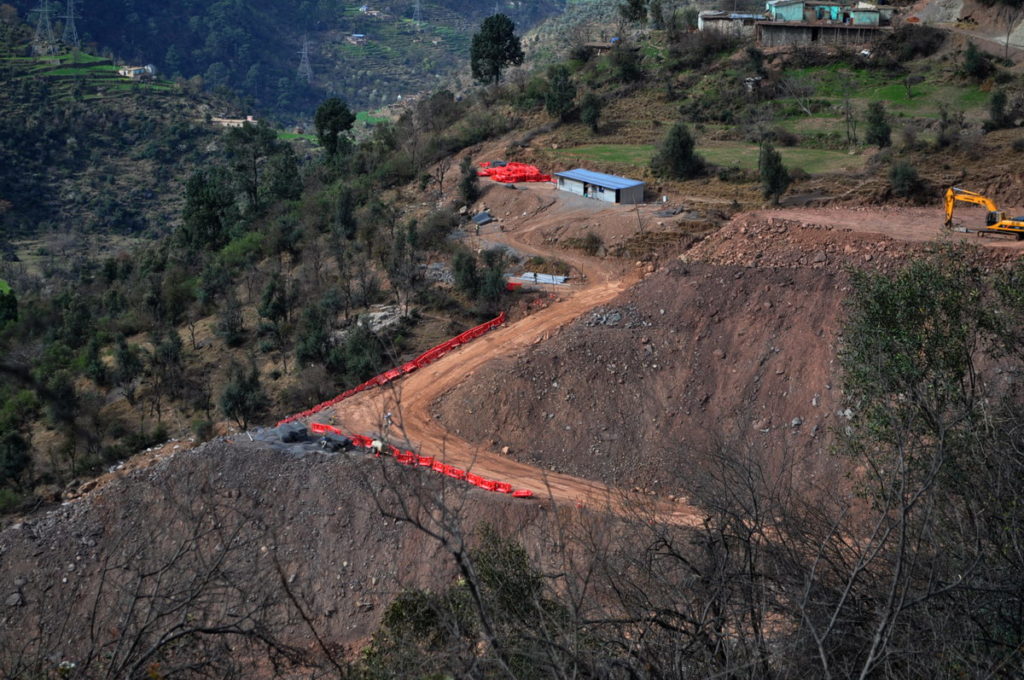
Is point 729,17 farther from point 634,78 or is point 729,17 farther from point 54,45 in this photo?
point 54,45

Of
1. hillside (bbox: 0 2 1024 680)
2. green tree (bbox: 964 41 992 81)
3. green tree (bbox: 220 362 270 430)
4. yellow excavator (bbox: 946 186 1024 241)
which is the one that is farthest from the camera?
green tree (bbox: 964 41 992 81)

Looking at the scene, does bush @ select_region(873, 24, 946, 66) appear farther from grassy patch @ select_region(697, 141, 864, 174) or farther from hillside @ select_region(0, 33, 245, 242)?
hillside @ select_region(0, 33, 245, 242)

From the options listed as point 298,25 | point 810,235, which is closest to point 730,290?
point 810,235

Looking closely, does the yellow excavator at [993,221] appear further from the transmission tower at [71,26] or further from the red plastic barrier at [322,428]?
the transmission tower at [71,26]

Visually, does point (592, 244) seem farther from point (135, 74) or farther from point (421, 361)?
point (135, 74)

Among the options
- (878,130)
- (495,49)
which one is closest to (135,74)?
(495,49)

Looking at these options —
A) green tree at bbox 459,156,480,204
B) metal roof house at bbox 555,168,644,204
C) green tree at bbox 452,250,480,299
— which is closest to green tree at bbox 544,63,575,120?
green tree at bbox 459,156,480,204

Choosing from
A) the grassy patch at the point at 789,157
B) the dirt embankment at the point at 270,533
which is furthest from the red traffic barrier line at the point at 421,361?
the grassy patch at the point at 789,157
